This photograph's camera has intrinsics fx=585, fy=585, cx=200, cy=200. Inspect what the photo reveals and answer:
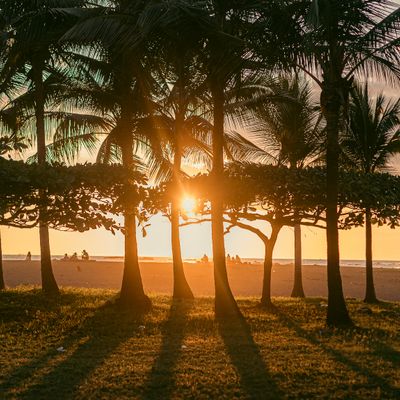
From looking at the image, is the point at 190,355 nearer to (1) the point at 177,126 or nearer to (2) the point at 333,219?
(2) the point at 333,219

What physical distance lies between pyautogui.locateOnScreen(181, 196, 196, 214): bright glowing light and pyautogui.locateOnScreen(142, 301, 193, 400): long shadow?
4.11 metres

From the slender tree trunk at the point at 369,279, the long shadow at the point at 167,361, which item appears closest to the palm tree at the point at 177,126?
the long shadow at the point at 167,361

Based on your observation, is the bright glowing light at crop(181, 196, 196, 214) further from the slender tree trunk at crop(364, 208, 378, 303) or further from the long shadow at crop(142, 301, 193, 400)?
the slender tree trunk at crop(364, 208, 378, 303)

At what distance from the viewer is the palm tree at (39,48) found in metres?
15.7

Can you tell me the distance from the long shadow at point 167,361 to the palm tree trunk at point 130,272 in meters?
1.93

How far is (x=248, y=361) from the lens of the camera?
9.46 metres

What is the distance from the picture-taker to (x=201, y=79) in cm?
1934

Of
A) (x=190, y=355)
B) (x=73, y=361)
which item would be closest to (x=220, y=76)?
(x=190, y=355)

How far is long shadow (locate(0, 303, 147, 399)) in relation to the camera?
7680 millimetres

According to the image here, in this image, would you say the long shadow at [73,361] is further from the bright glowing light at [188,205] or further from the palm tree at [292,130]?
the palm tree at [292,130]

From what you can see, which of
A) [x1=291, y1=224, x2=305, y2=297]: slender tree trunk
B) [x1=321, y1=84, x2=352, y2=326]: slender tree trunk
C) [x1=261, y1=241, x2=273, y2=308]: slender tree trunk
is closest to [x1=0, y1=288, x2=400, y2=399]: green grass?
[x1=321, y1=84, x2=352, y2=326]: slender tree trunk

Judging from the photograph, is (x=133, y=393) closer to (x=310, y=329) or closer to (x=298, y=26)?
(x=310, y=329)

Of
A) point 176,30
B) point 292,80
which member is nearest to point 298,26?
point 176,30

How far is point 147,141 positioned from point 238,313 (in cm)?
802
